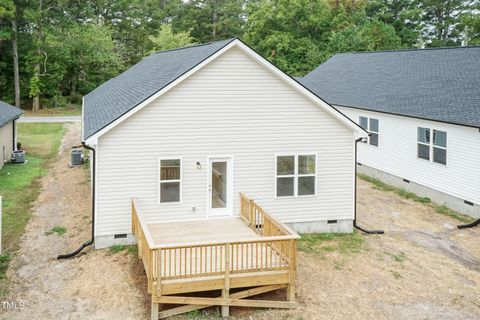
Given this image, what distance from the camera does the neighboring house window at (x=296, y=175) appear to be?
13.9 metres

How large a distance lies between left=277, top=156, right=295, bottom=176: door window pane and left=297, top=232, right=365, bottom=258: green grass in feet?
6.51

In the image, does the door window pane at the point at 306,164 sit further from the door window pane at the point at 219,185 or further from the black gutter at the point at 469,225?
the black gutter at the point at 469,225

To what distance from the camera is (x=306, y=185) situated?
45.9 ft

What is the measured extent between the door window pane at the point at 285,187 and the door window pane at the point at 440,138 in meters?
7.59

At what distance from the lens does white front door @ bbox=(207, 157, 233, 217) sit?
44.0 ft

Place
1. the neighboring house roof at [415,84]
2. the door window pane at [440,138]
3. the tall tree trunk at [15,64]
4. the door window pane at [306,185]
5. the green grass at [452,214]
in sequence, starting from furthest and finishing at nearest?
1. the tall tree trunk at [15,64]
2. the neighboring house roof at [415,84]
3. the door window pane at [440,138]
4. the green grass at [452,214]
5. the door window pane at [306,185]

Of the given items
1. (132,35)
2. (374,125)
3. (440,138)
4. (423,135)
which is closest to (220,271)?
(440,138)

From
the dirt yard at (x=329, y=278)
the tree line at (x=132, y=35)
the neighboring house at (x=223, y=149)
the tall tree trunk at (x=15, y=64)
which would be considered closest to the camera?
the dirt yard at (x=329, y=278)

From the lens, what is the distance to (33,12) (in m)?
40.6

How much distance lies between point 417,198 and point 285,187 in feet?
25.8

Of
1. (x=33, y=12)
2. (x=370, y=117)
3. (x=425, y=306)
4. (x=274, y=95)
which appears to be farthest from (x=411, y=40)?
(x=425, y=306)

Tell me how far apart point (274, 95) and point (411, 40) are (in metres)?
48.8

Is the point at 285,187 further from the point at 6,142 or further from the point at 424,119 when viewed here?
the point at 6,142

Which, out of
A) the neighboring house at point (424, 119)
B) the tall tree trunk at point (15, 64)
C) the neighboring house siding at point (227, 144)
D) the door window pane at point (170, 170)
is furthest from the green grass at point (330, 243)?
the tall tree trunk at point (15, 64)
